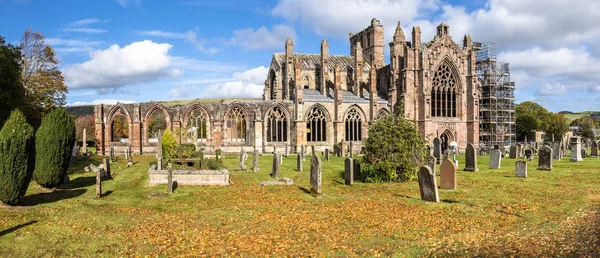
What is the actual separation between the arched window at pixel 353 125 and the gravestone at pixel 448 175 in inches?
1049

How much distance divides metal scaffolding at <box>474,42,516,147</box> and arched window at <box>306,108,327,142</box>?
18.2 metres

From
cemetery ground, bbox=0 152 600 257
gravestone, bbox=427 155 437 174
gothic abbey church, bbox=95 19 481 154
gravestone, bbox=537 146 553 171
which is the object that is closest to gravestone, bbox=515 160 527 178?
cemetery ground, bbox=0 152 600 257

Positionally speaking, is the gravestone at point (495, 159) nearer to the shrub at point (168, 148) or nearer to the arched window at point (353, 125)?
the shrub at point (168, 148)

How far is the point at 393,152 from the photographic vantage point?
63.0ft

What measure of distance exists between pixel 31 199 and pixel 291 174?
11690 millimetres

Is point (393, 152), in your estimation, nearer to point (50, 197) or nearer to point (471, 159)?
point (471, 159)

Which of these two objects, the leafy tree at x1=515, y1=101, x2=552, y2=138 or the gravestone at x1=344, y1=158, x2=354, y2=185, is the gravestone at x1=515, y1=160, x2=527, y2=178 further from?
the leafy tree at x1=515, y1=101, x2=552, y2=138

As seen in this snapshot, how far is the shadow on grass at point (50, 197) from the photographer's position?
1403 centimetres

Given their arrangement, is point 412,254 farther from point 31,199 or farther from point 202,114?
point 202,114

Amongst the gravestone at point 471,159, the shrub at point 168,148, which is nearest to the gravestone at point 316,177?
the shrub at point 168,148

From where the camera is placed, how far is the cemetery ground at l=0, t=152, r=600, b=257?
8.95 m

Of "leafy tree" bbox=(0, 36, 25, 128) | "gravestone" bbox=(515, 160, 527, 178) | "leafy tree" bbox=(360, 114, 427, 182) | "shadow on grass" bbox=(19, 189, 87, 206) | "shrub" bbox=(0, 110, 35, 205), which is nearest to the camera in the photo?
"shrub" bbox=(0, 110, 35, 205)

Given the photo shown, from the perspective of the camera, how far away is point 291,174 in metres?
22.5

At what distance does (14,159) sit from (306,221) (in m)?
8.62
